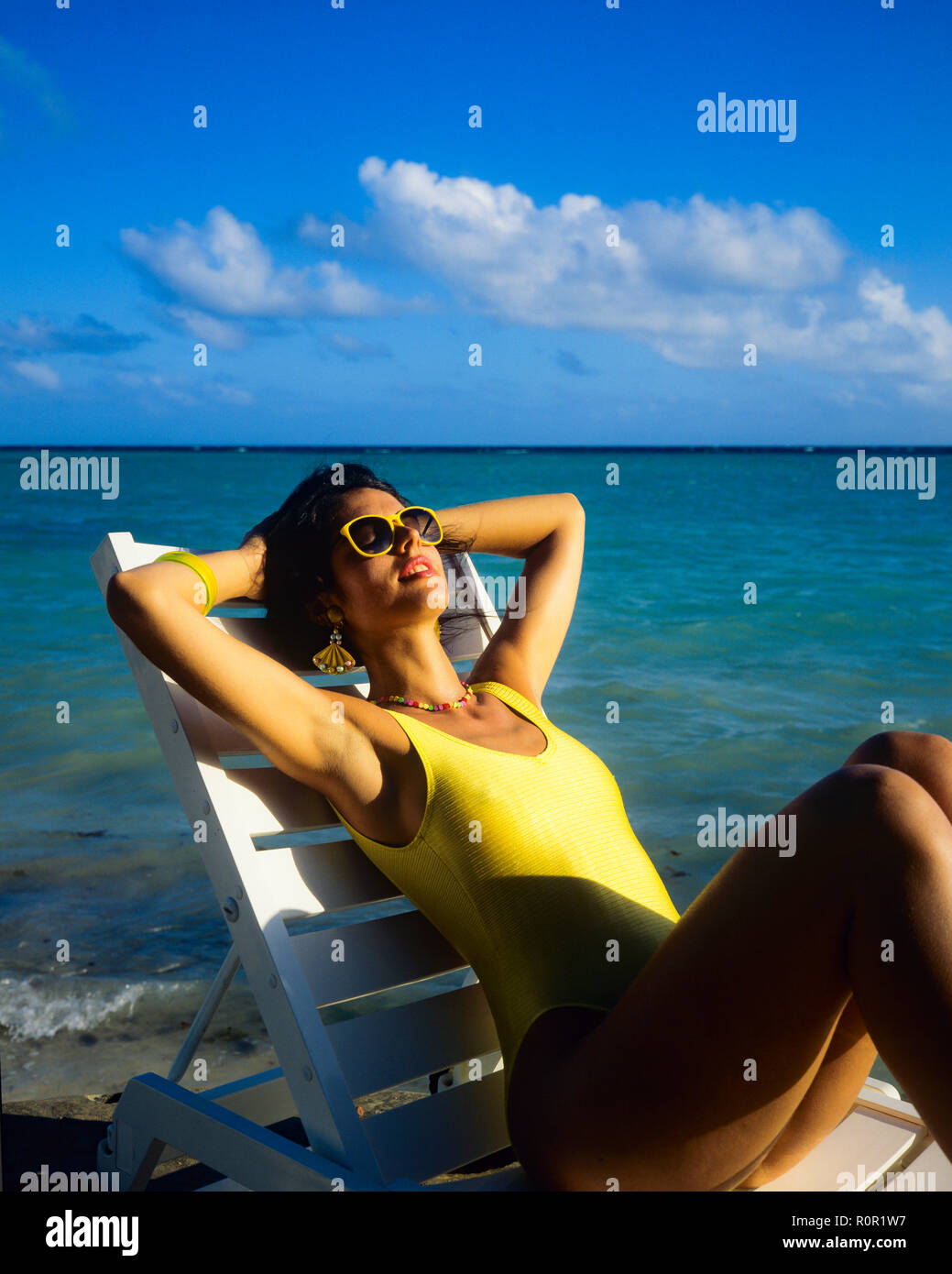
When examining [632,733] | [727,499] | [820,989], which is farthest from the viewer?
[727,499]

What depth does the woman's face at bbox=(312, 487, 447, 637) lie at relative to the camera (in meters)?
2.63

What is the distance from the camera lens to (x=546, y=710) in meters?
8.57

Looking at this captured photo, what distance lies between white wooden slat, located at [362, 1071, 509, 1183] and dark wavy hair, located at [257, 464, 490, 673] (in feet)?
3.48

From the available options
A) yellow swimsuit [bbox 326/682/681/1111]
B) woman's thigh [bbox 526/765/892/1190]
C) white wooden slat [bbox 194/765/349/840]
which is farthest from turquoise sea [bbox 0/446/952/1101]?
white wooden slat [bbox 194/765/349/840]

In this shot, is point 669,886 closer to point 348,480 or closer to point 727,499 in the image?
point 348,480

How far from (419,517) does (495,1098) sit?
1332 mm

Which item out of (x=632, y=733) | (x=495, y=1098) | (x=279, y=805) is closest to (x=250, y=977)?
(x=279, y=805)

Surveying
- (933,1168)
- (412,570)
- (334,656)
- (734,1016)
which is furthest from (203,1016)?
(933,1168)

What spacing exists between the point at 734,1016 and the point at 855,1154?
77 centimetres

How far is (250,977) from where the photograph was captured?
7.45 feet

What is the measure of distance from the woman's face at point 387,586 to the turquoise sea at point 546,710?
439mm

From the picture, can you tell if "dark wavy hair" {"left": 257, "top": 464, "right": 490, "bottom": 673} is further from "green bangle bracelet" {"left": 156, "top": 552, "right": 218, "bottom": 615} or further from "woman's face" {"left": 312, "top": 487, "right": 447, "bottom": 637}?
"green bangle bracelet" {"left": 156, "top": 552, "right": 218, "bottom": 615}

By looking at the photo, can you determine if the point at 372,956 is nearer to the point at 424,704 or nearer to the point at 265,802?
the point at 265,802

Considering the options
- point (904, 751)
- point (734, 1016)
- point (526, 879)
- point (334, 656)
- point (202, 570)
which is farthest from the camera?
point (334, 656)
